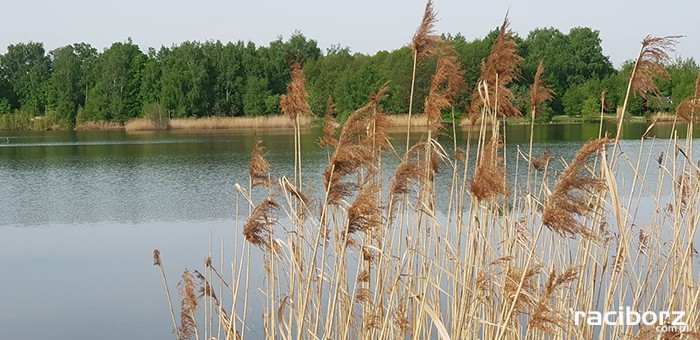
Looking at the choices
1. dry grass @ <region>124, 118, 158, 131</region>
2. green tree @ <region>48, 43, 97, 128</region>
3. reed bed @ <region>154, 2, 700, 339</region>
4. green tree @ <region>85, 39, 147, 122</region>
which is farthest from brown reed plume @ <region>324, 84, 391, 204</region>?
green tree @ <region>48, 43, 97, 128</region>

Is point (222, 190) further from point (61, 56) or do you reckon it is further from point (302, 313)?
point (61, 56)

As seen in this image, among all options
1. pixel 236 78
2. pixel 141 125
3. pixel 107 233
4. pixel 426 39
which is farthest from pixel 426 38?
pixel 236 78

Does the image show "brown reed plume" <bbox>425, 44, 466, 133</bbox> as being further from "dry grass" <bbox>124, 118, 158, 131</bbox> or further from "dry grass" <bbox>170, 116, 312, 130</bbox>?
"dry grass" <bbox>124, 118, 158, 131</bbox>

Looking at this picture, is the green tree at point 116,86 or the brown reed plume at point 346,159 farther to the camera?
the green tree at point 116,86

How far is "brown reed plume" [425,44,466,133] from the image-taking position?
369 cm

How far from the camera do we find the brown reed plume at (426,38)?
3.45 metres

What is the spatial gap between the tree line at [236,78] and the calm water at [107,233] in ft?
74.1

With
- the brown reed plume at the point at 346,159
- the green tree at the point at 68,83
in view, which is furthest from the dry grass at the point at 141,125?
the brown reed plume at the point at 346,159

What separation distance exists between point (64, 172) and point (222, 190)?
634cm

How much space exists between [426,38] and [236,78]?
4841 cm

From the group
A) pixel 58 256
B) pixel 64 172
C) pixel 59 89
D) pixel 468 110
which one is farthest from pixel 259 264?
pixel 59 89

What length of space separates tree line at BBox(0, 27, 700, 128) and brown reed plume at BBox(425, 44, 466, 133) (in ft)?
118

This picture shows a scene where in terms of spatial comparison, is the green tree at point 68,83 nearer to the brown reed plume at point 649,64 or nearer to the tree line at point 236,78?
the tree line at point 236,78

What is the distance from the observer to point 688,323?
2.79 m
